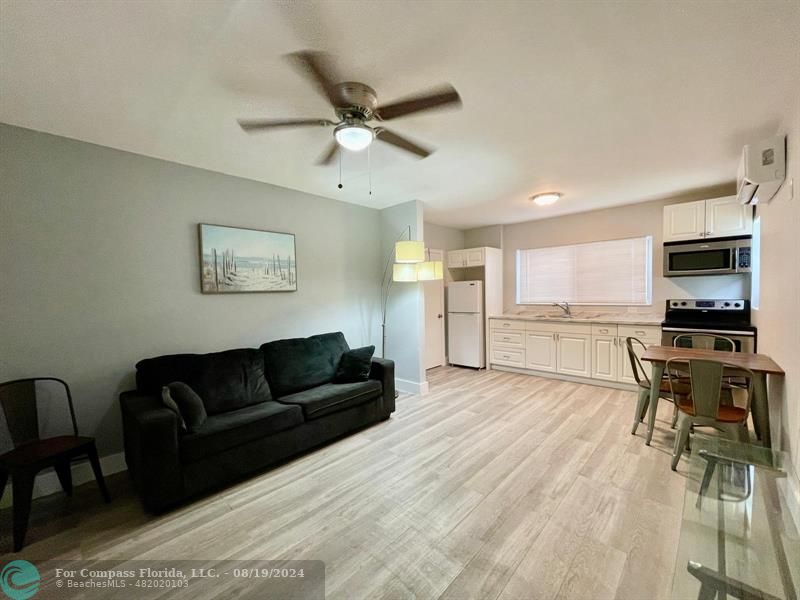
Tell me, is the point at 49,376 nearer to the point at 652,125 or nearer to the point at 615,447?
the point at 615,447

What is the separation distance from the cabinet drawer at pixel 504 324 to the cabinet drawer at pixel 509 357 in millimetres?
360

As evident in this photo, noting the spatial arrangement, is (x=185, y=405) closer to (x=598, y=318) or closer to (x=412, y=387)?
(x=412, y=387)

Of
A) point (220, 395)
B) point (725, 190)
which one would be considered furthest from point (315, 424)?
point (725, 190)

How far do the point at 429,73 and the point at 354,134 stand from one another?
52cm

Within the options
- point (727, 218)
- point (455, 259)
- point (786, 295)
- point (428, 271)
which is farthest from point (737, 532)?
point (455, 259)

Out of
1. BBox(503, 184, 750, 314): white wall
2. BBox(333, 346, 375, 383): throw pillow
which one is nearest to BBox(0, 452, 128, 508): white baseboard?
BBox(333, 346, 375, 383): throw pillow

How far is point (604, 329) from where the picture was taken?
4.33 metres

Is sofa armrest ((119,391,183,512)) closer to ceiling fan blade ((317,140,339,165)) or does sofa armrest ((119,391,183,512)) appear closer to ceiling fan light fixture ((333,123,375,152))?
ceiling fan light fixture ((333,123,375,152))

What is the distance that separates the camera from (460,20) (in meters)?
1.41

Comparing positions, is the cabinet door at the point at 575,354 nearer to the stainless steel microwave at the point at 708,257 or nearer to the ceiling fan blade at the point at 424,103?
the stainless steel microwave at the point at 708,257

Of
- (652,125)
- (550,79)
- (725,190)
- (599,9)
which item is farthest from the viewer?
(725,190)

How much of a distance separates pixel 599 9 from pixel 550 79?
45 cm

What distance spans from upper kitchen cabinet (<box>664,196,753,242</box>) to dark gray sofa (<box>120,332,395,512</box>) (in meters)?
3.77

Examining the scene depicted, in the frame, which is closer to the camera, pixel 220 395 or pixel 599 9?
pixel 599 9
